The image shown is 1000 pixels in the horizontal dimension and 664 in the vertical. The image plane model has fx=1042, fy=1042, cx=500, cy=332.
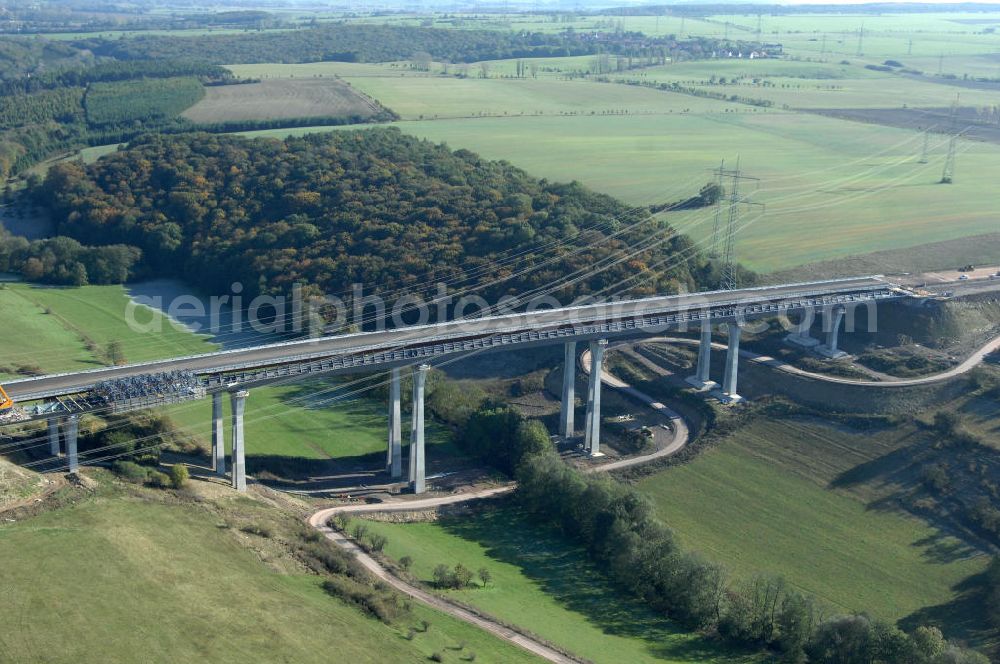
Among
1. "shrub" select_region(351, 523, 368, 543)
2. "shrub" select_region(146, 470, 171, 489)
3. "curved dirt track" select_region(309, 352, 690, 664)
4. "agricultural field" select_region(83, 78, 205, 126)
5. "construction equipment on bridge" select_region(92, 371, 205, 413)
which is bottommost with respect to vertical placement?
"curved dirt track" select_region(309, 352, 690, 664)

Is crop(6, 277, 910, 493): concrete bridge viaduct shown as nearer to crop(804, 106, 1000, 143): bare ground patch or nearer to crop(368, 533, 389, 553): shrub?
crop(368, 533, 389, 553): shrub

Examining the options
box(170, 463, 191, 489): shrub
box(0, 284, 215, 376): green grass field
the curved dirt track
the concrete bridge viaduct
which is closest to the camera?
the curved dirt track

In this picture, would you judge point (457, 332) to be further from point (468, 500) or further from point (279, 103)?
point (279, 103)

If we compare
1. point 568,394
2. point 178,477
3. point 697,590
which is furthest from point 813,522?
point 178,477

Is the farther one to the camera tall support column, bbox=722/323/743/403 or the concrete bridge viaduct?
tall support column, bbox=722/323/743/403

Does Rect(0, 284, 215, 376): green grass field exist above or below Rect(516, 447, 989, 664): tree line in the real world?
above

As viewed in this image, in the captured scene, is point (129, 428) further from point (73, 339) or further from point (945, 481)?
point (945, 481)

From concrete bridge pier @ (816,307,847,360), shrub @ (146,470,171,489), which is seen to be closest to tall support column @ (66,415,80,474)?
shrub @ (146,470,171,489)
